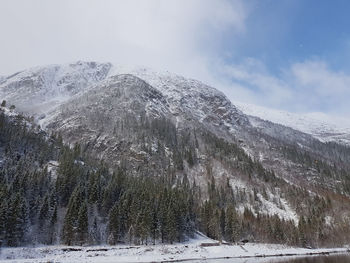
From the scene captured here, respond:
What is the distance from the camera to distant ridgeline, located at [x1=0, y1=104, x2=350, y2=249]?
248 ft

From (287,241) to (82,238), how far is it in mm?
78000

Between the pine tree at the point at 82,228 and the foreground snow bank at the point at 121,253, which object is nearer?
the foreground snow bank at the point at 121,253

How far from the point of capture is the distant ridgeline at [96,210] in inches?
2972

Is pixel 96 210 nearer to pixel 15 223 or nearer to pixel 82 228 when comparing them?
pixel 82 228

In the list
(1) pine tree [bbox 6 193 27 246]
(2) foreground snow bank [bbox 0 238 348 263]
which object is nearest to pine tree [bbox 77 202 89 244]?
(2) foreground snow bank [bbox 0 238 348 263]

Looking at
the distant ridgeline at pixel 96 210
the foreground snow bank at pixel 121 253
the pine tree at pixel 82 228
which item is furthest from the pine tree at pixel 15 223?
the pine tree at pixel 82 228

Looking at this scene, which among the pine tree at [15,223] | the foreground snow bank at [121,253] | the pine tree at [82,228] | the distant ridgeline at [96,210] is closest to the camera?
the foreground snow bank at [121,253]

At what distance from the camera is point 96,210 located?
95125mm

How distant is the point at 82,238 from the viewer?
3012 inches

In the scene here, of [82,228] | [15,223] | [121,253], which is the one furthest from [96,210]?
[15,223]

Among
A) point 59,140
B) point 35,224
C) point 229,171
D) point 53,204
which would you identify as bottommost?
point 35,224

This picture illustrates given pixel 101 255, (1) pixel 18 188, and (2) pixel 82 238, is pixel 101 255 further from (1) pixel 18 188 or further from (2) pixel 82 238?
(1) pixel 18 188

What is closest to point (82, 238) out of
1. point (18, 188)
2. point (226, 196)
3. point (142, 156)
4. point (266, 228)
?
point (18, 188)

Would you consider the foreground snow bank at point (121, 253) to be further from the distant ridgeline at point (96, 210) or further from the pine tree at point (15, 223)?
the distant ridgeline at point (96, 210)
